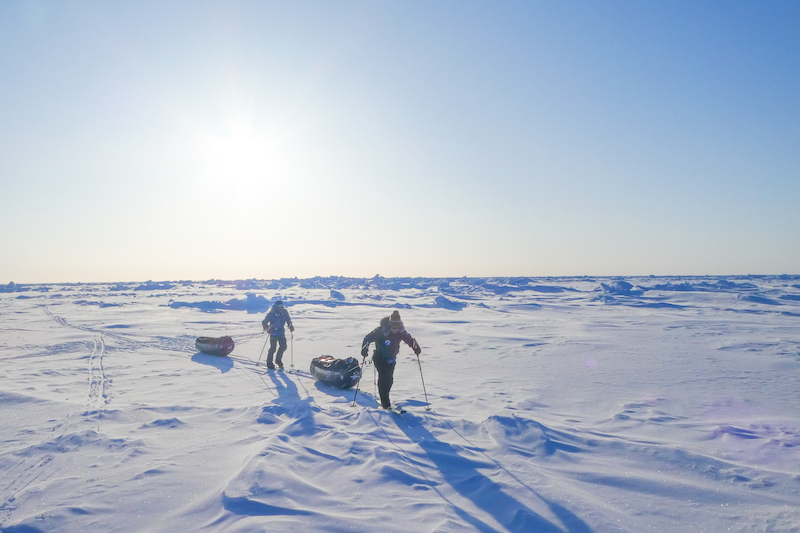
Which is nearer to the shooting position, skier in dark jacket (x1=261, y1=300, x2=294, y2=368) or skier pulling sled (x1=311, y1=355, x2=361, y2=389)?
skier pulling sled (x1=311, y1=355, x2=361, y2=389)

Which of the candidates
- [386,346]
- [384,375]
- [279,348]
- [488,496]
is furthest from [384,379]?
[279,348]

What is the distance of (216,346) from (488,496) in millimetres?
10542

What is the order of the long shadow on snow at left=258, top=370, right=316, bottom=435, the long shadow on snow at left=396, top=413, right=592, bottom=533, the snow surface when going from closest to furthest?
the long shadow on snow at left=396, top=413, right=592, bottom=533, the snow surface, the long shadow on snow at left=258, top=370, right=316, bottom=435

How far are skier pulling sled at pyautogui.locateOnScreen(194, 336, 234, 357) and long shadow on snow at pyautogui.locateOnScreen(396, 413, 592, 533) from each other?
8715 millimetres

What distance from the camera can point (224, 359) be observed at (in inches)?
484

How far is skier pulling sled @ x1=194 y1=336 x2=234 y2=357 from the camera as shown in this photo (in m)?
12.4

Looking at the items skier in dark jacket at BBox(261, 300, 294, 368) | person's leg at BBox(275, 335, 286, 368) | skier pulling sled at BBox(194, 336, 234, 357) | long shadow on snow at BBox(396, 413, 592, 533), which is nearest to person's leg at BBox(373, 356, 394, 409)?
long shadow on snow at BBox(396, 413, 592, 533)

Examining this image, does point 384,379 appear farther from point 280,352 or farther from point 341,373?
point 280,352

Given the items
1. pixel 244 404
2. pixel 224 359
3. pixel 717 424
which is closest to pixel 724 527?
pixel 717 424

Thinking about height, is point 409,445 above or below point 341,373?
below

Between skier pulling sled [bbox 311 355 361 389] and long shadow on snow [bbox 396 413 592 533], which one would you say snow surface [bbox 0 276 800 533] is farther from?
skier pulling sled [bbox 311 355 361 389]

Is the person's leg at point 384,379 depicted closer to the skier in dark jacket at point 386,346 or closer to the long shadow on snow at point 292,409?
the skier in dark jacket at point 386,346

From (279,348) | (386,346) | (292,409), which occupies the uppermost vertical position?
(386,346)

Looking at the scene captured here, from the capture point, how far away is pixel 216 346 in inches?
487
